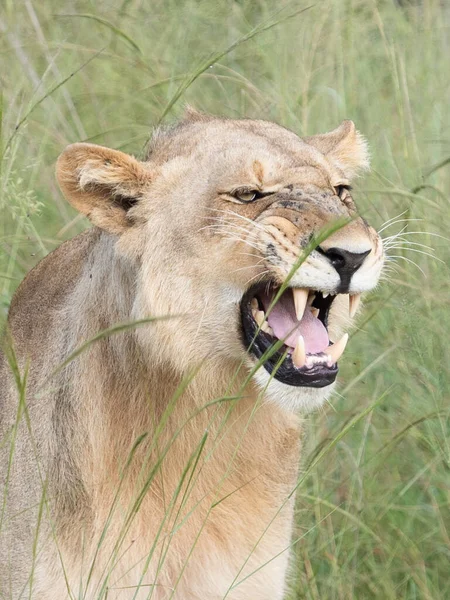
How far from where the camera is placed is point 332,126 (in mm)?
5348

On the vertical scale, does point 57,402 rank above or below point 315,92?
above

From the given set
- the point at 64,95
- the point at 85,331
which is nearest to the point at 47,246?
the point at 64,95

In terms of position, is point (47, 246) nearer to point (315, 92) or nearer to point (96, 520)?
point (315, 92)

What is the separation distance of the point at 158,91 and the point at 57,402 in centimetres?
244

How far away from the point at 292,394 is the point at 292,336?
14 centimetres

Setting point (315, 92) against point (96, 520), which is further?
point (315, 92)

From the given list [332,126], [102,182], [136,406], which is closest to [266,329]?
[136,406]

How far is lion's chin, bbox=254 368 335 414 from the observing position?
2.83 metres

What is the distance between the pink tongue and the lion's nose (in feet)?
0.69

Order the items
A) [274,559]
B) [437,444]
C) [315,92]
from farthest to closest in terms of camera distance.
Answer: [315,92], [437,444], [274,559]

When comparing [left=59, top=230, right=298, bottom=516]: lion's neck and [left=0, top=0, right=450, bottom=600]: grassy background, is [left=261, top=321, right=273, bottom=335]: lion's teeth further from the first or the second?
[left=0, top=0, right=450, bottom=600]: grassy background

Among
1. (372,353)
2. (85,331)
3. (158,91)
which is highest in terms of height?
(85,331)

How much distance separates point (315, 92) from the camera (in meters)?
5.66

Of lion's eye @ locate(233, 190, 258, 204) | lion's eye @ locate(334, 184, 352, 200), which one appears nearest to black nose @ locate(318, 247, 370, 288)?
lion's eye @ locate(233, 190, 258, 204)
